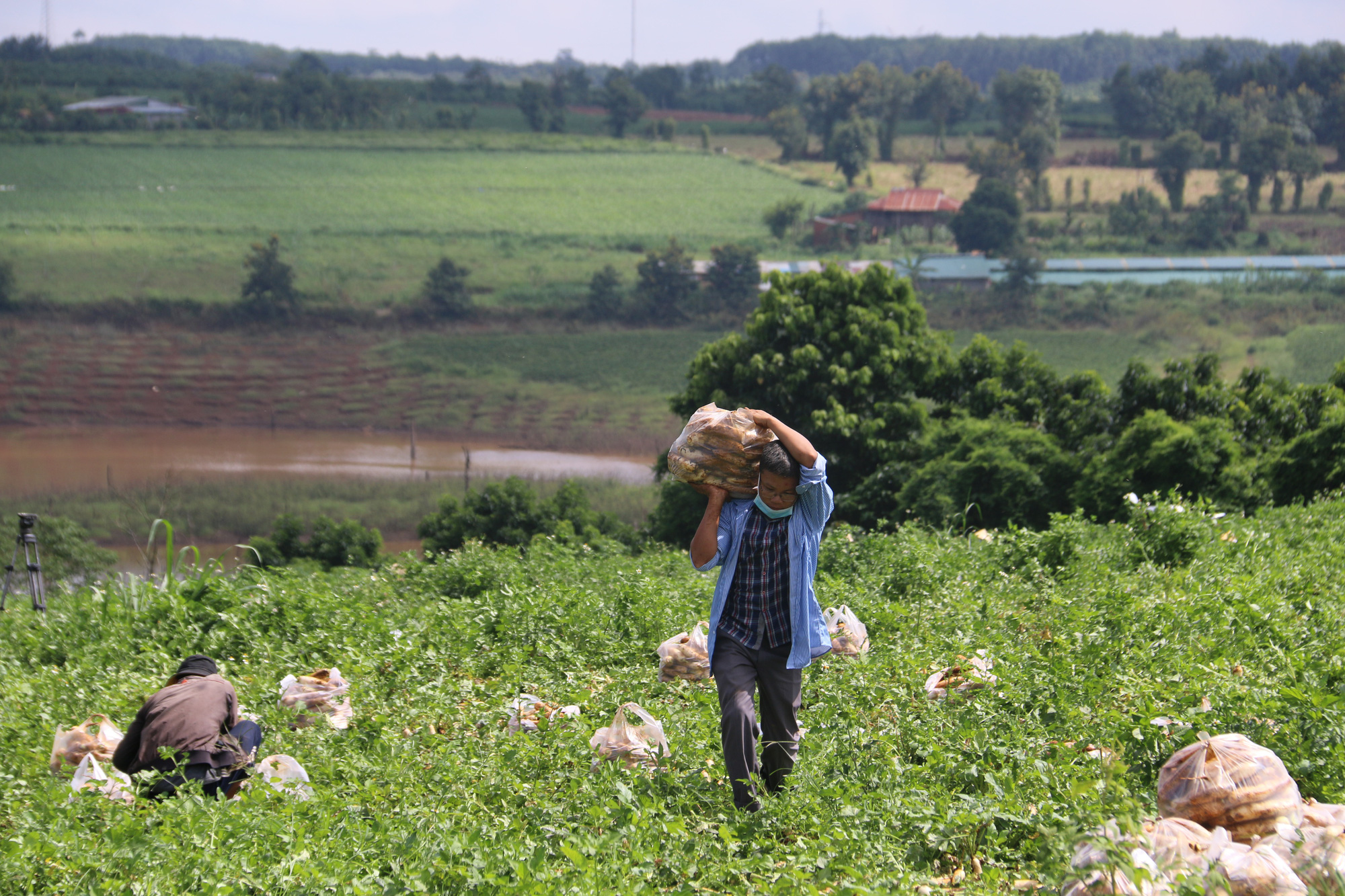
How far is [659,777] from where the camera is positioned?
3.56 metres

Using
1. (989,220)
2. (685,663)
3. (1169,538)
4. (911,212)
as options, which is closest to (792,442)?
(685,663)

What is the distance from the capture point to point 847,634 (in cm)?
543

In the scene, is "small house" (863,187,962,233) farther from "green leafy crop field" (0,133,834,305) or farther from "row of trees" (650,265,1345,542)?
"row of trees" (650,265,1345,542)

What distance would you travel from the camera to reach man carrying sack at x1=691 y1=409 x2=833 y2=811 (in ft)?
11.1

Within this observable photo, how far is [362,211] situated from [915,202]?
118ft

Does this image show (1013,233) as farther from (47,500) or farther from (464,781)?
(464,781)

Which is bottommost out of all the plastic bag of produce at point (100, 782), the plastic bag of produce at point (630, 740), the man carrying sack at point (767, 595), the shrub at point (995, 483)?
the shrub at point (995, 483)

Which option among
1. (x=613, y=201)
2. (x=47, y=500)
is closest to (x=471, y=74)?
(x=613, y=201)

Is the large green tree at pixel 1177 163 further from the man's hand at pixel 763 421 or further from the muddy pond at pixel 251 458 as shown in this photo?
the man's hand at pixel 763 421

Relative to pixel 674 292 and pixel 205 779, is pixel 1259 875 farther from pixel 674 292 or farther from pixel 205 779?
pixel 674 292

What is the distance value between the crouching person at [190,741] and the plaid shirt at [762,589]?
82.5 inches

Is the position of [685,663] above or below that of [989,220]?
below

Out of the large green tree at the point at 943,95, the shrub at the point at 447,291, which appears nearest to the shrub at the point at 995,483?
the shrub at the point at 447,291

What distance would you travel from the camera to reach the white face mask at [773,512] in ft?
11.4
